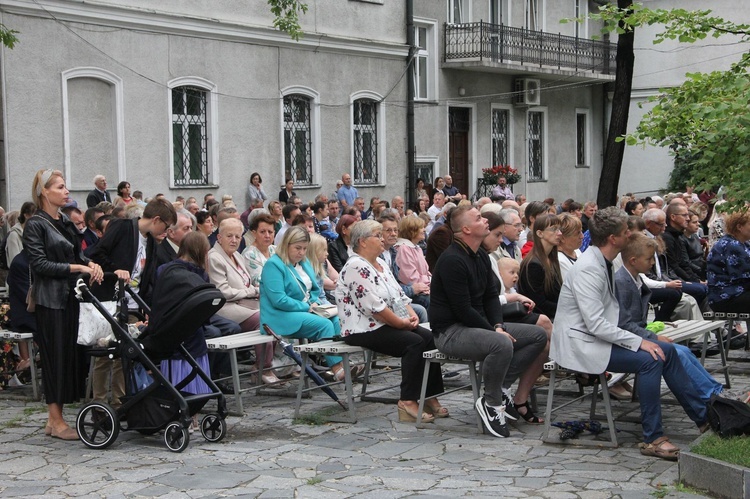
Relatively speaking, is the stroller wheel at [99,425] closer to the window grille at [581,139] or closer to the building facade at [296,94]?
the building facade at [296,94]

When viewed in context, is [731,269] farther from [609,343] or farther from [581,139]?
[581,139]

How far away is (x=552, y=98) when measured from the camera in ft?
117

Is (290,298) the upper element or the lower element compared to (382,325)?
upper

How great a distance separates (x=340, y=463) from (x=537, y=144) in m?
28.7

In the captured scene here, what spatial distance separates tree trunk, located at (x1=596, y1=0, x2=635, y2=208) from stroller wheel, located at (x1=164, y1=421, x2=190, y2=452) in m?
15.6

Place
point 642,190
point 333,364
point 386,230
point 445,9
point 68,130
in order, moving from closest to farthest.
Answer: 1. point 333,364
2. point 386,230
3. point 68,130
4. point 445,9
5. point 642,190

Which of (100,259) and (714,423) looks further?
(100,259)

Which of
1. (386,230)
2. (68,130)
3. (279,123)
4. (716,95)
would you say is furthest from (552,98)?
(716,95)

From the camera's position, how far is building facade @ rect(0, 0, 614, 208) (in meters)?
19.6

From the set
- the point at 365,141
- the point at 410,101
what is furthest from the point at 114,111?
the point at 410,101

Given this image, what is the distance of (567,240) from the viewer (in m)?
9.78

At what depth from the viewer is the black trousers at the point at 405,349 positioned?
30.0 ft

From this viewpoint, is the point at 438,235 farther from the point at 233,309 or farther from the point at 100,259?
the point at 100,259

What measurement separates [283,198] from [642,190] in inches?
724
